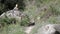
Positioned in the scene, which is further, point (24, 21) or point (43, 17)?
point (43, 17)

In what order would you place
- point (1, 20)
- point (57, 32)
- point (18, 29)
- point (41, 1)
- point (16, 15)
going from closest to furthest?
1. point (57, 32)
2. point (18, 29)
3. point (1, 20)
4. point (16, 15)
5. point (41, 1)

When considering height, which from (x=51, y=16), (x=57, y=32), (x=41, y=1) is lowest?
(x=57, y=32)

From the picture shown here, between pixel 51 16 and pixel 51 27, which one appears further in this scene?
pixel 51 16

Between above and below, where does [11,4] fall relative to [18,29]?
above

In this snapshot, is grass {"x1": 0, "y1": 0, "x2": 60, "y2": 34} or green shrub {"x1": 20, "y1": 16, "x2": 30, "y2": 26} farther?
green shrub {"x1": 20, "y1": 16, "x2": 30, "y2": 26}

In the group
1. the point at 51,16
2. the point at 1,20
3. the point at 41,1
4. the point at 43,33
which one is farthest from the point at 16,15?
the point at 43,33

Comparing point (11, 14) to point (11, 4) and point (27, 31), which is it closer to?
point (27, 31)

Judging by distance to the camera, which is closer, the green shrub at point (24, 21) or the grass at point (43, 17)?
the grass at point (43, 17)

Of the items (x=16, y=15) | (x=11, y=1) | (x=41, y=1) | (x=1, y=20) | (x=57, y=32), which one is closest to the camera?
(x=57, y=32)

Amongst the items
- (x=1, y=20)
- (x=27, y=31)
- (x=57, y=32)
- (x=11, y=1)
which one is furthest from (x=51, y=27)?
(x=11, y=1)
